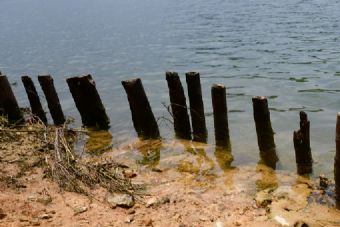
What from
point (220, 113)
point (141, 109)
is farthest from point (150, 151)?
point (220, 113)

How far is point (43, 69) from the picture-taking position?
77.3 ft

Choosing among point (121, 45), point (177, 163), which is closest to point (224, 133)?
point (177, 163)

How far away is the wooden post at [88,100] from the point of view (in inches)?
466

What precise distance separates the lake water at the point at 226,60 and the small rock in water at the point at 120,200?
3.13 meters

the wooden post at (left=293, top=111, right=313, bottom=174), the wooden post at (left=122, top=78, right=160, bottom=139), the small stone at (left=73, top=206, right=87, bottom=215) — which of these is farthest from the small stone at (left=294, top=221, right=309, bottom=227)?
the wooden post at (left=122, top=78, right=160, bottom=139)

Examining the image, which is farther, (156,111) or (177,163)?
(156,111)

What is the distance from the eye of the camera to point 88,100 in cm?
1210

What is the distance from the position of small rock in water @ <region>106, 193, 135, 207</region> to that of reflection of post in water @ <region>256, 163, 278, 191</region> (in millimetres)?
2523

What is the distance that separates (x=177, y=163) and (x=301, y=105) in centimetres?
577

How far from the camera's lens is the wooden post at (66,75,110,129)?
466 inches

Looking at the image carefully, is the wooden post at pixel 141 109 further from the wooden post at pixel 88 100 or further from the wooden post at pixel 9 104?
the wooden post at pixel 9 104

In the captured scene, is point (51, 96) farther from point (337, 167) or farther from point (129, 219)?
point (337, 167)

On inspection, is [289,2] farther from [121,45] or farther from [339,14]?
[121,45]

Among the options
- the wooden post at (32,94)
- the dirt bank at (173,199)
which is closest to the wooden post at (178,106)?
the dirt bank at (173,199)
